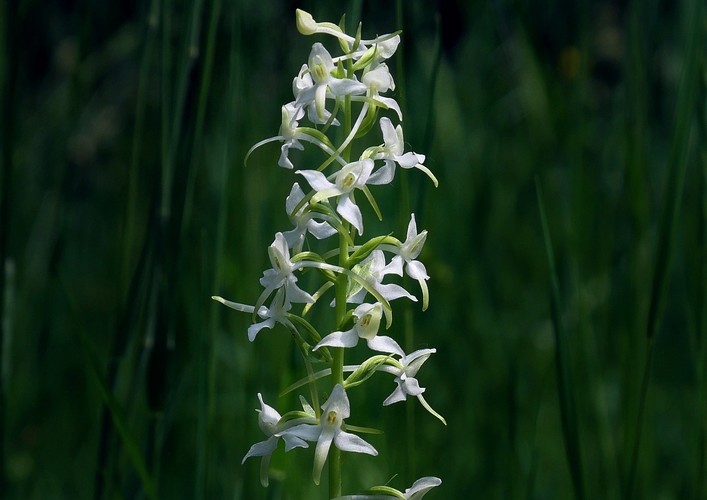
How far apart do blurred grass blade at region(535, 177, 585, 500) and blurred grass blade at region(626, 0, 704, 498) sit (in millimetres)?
101

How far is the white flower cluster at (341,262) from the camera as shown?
88cm

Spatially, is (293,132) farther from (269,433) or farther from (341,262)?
(269,433)

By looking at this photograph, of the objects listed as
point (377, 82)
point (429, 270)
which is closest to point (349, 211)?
point (377, 82)

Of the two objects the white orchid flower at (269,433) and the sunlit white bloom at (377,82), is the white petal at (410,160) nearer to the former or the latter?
the sunlit white bloom at (377,82)

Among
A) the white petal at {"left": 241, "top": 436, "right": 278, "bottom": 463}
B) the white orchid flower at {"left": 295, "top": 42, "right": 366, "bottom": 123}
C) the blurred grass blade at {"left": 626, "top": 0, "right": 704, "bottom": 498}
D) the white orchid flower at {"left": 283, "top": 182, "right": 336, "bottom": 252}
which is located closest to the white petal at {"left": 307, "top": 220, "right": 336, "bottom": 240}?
the white orchid flower at {"left": 283, "top": 182, "right": 336, "bottom": 252}

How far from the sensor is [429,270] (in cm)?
230

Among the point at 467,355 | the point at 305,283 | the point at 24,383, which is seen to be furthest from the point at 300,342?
the point at 24,383

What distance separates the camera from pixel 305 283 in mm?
1722

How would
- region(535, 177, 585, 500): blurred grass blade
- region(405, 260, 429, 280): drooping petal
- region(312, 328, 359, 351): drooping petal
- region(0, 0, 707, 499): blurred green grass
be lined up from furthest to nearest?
1. region(0, 0, 707, 499): blurred green grass
2. region(535, 177, 585, 500): blurred grass blade
3. region(405, 260, 429, 280): drooping petal
4. region(312, 328, 359, 351): drooping petal

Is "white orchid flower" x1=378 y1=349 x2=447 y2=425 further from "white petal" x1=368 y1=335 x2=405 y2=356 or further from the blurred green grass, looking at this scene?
the blurred green grass

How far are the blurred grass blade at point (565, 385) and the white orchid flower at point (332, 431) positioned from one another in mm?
332

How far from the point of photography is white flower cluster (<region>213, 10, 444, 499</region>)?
0.88 metres

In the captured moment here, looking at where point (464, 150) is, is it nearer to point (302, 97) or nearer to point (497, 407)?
point (497, 407)

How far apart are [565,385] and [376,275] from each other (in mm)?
322
